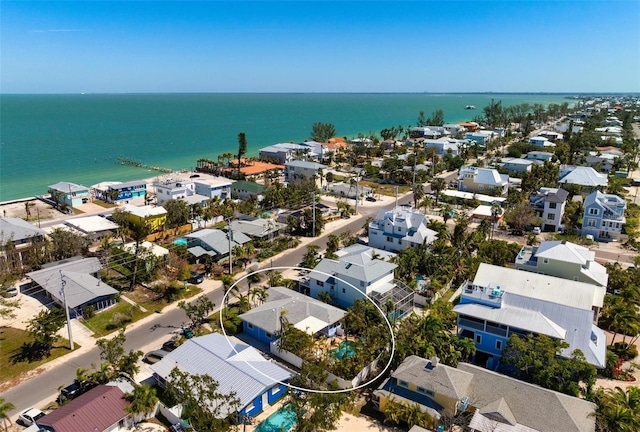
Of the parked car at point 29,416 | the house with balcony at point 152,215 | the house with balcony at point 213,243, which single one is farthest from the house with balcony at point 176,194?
the parked car at point 29,416

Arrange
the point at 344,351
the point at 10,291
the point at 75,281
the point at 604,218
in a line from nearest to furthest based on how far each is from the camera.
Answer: the point at 344,351 → the point at 75,281 → the point at 10,291 → the point at 604,218

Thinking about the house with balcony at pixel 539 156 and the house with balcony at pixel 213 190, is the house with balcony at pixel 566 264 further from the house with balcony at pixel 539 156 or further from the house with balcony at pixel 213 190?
the house with balcony at pixel 539 156

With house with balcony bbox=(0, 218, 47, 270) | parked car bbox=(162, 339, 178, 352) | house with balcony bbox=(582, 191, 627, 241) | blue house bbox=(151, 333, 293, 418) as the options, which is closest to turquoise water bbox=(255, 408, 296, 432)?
blue house bbox=(151, 333, 293, 418)

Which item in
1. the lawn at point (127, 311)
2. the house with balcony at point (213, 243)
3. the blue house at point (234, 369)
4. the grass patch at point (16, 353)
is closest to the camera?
the blue house at point (234, 369)

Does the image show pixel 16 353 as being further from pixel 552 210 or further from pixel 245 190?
pixel 552 210

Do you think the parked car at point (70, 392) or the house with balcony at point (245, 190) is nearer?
the parked car at point (70, 392)

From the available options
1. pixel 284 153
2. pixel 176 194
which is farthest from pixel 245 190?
pixel 284 153

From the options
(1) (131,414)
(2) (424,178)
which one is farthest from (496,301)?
(2) (424,178)
